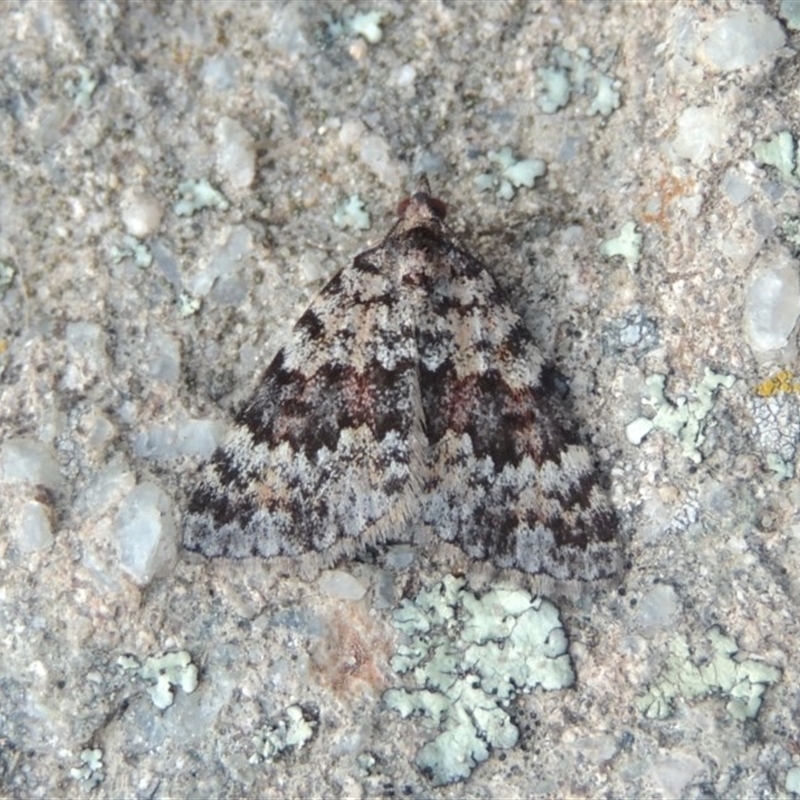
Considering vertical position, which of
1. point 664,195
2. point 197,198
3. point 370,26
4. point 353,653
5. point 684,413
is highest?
point 370,26

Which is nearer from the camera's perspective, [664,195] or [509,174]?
[664,195]

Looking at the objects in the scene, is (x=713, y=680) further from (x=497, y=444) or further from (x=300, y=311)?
(x=300, y=311)

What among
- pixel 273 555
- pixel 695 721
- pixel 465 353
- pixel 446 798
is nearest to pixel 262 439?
pixel 273 555

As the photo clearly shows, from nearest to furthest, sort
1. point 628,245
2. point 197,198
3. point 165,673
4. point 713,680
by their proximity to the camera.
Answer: point 713,680, point 165,673, point 628,245, point 197,198

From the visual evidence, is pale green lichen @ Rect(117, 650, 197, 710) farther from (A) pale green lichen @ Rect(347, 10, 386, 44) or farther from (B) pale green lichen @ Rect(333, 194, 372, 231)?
(A) pale green lichen @ Rect(347, 10, 386, 44)

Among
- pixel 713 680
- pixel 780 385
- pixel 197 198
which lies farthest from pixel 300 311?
pixel 713 680

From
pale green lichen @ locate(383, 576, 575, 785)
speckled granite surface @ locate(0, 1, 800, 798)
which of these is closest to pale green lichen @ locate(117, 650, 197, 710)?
speckled granite surface @ locate(0, 1, 800, 798)

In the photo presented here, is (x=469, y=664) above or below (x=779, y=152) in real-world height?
below

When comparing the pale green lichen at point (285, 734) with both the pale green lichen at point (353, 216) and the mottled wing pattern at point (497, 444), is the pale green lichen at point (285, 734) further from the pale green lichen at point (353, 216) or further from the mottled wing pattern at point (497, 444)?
the pale green lichen at point (353, 216)
